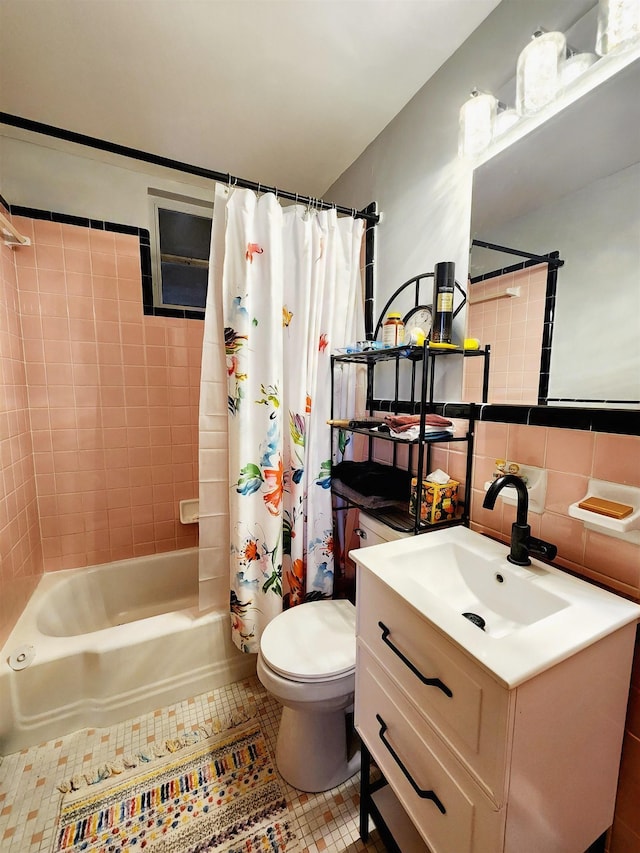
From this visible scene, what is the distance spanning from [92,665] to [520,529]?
1617mm

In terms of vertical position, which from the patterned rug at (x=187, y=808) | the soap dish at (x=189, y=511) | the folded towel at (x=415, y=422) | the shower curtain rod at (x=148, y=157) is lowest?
the patterned rug at (x=187, y=808)

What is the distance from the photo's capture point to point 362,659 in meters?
Answer: 0.89

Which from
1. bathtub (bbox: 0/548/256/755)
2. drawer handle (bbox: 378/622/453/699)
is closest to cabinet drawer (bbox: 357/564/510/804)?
drawer handle (bbox: 378/622/453/699)

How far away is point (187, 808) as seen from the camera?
3.45 feet

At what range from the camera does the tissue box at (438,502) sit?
111cm

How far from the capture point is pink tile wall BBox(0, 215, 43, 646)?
136 centimetres

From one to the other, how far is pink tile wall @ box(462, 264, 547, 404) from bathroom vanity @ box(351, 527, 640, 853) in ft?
1.59

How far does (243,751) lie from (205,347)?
151cm

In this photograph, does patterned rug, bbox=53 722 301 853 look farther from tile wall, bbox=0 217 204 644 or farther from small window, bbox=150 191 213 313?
small window, bbox=150 191 213 313

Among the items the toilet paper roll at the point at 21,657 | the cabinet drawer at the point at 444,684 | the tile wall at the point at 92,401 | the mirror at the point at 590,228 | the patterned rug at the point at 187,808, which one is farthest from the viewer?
the tile wall at the point at 92,401

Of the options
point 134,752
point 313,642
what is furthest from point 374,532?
point 134,752

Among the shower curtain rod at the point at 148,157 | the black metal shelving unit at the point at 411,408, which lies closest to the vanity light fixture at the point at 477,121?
the shower curtain rod at the point at 148,157

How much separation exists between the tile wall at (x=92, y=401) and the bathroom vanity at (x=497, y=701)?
A: 5.07 feet

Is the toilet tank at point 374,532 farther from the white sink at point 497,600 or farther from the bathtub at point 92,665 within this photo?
→ the bathtub at point 92,665
